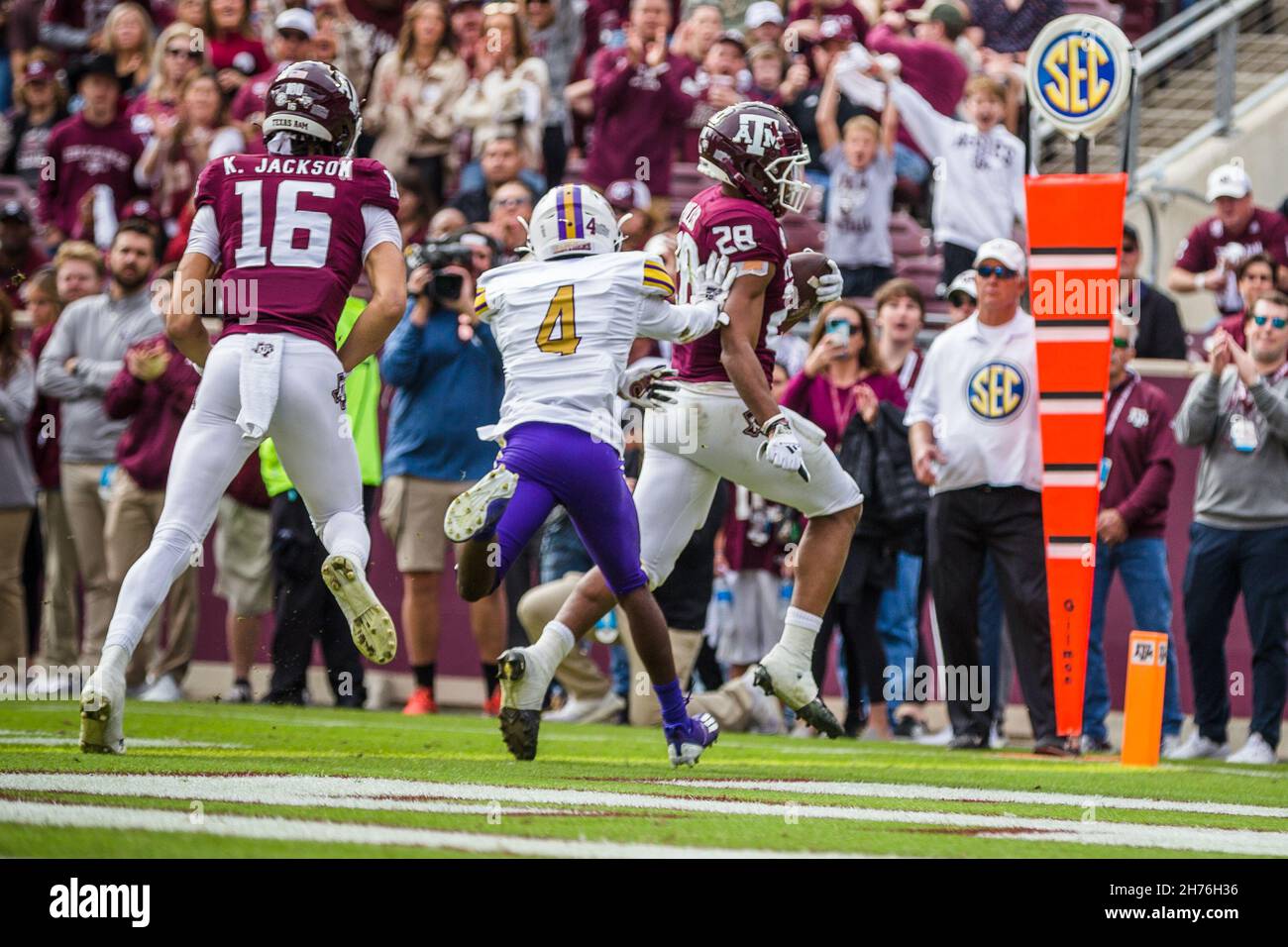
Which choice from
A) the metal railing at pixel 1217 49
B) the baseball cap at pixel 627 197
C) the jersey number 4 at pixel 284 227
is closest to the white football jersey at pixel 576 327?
the jersey number 4 at pixel 284 227

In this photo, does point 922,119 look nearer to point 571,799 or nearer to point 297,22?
point 297,22

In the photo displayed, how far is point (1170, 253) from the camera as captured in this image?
→ 49.3 ft

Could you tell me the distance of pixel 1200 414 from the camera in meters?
10.4

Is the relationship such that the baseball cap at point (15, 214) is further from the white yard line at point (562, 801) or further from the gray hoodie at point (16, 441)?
the white yard line at point (562, 801)

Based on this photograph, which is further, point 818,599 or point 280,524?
point 280,524

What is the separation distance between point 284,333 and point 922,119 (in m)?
7.15

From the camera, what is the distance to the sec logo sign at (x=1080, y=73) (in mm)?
9250

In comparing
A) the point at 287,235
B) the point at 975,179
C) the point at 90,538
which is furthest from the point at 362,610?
the point at 975,179

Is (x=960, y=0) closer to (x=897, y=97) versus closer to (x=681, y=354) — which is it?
(x=897, y=97)

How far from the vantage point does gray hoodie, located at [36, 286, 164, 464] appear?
39.4 feet

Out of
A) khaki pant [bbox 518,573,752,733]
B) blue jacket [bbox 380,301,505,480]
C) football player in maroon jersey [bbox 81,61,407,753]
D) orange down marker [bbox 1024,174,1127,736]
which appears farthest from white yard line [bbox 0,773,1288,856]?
blue jacket [bbox 380,301,505,480]
